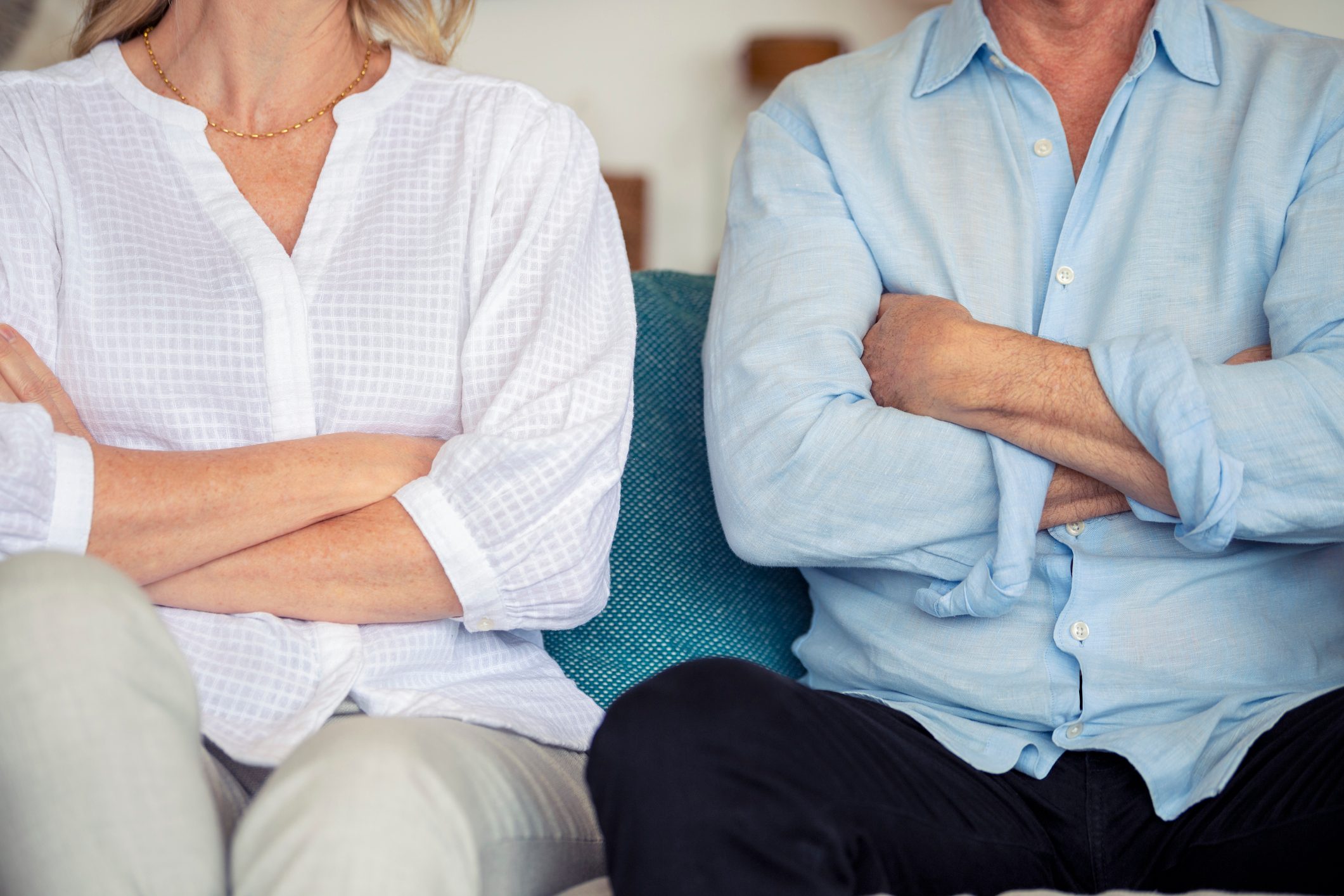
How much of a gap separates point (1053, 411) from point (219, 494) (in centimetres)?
78

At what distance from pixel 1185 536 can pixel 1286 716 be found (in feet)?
0.60

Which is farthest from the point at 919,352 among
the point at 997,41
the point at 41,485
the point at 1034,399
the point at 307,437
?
the point at 41,485

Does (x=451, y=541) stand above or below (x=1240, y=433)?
below

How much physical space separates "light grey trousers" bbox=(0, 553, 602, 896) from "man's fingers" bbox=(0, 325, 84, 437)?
37cm

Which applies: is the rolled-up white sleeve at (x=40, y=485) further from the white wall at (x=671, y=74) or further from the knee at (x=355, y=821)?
the white wall at (x=671, y=74)

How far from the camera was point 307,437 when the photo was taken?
1.17 m

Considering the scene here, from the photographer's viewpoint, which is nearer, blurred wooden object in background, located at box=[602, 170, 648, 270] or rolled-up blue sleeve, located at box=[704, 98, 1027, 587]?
rolled-up blue sleeve, located at box=[704, 98, 1027, 587]

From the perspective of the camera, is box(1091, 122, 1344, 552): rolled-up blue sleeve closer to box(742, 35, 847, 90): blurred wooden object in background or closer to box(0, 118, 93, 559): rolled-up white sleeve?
box(0, 118, 93, 559): rolled-up white sleeve

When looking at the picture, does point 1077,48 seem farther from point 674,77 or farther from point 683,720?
point 674,77

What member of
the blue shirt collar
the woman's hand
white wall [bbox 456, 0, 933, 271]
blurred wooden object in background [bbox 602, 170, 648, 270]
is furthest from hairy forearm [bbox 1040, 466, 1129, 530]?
white wall [bbox 456, 0, 933, 271]

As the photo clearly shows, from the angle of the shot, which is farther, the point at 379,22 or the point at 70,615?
the point at 379,22

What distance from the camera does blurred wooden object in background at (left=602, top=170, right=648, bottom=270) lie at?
12.2ft

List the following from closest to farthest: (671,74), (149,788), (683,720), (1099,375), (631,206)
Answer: (149,788), (683,720), (1099,375), (631,206), (671,74)

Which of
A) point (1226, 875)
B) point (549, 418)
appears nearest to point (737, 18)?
point (549, 418)
